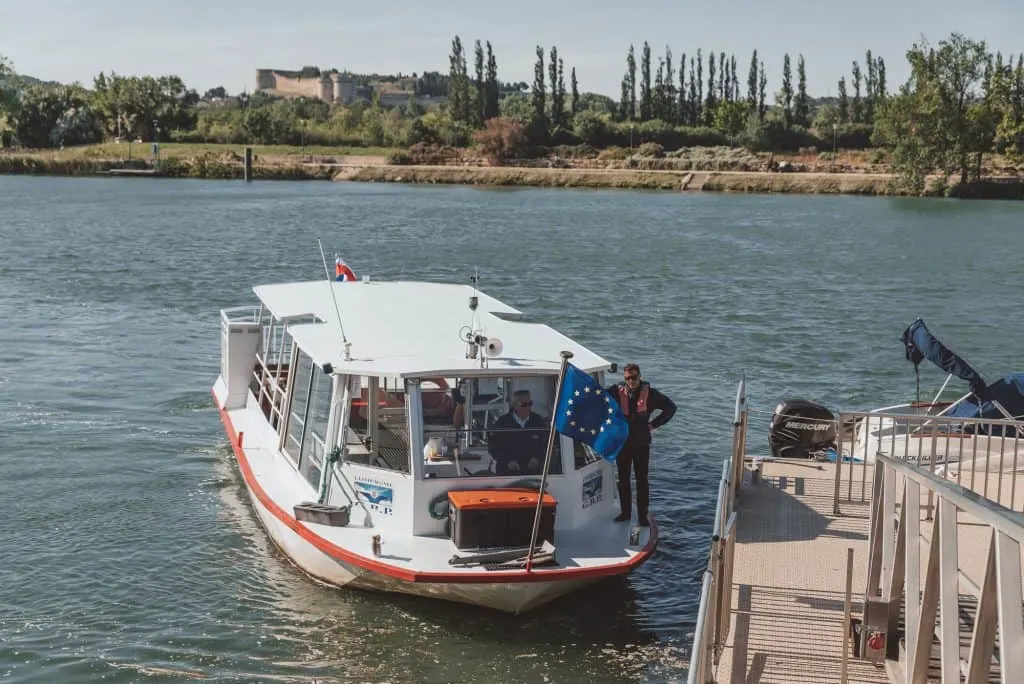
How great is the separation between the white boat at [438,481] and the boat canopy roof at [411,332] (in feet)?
0.11

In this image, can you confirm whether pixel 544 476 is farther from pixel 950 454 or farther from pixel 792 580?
pixel 950 454

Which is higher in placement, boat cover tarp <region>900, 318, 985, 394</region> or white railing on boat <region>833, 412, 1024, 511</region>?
boat cover tarp <region>900, 318, 985, 394</region>

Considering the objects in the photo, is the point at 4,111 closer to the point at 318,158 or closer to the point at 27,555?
the point at 318,158

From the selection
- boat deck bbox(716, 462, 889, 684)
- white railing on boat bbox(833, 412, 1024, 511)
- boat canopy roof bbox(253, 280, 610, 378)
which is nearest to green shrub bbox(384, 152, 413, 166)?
boat canopy roof bbox(253, 280, 610, 378)

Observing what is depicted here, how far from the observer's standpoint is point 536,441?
13961 mm

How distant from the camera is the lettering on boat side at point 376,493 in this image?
13789mm

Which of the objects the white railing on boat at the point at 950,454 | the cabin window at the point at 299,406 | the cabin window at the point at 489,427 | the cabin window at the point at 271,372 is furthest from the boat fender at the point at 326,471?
the white railing on boat at the point at 950,454

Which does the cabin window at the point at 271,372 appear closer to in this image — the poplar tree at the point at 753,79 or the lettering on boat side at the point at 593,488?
the lettering on boat side at the point at 593,488

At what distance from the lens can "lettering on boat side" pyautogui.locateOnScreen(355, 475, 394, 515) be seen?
13789 millimetres

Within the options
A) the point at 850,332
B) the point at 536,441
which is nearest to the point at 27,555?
the point at 536,441

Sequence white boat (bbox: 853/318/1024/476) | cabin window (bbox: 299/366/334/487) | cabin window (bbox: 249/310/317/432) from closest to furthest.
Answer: cabin window (bbox: 299/366/334/487) → white boat (bbox: 853/318/1024/476) → cabin window (bbox: 249/310/317/432)

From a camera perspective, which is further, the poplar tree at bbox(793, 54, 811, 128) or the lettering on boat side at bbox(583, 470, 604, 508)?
the poplar tree at bbox(793, 54, 811, 128)

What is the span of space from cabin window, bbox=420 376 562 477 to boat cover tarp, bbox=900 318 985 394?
21.9 ft

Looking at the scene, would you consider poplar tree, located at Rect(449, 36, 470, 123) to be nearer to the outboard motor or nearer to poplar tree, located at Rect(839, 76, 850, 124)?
poplar tree, located at Rect(839, 76, 850, 124)
